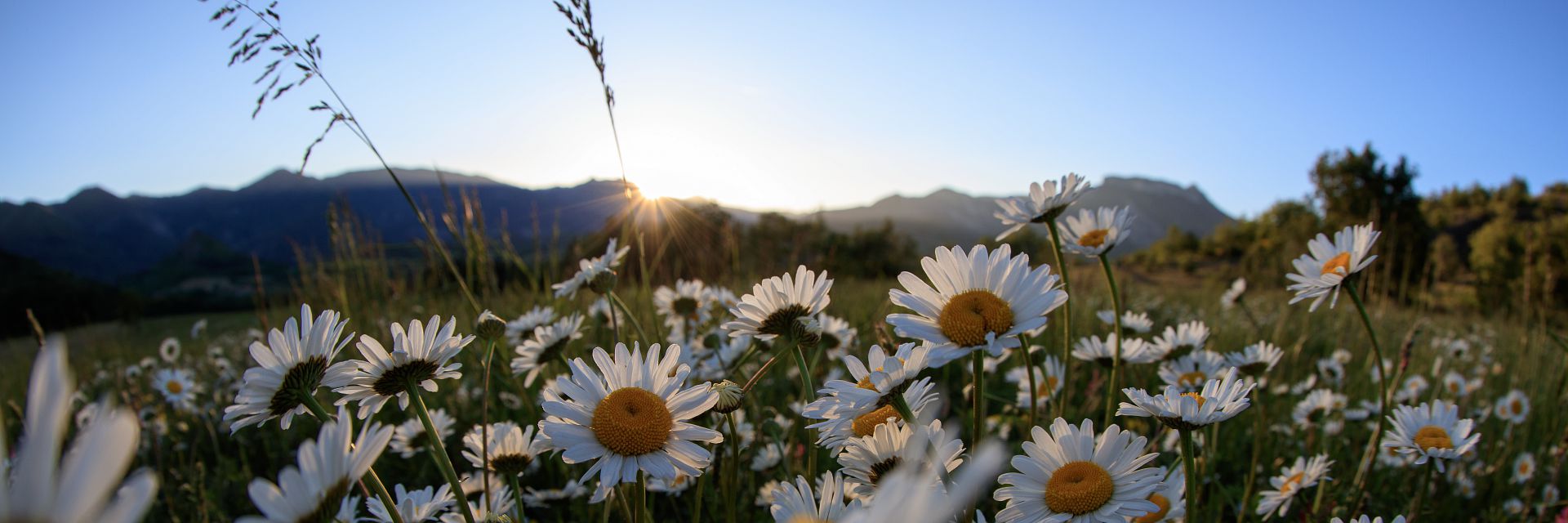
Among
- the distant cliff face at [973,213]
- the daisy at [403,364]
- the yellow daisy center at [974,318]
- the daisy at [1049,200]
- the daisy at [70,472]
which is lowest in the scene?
the distant cliff face at [973,213]

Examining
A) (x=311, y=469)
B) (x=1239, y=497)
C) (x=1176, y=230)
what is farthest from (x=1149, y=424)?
(x=1176, y=230)

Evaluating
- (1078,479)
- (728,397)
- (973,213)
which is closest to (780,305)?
(728,397)

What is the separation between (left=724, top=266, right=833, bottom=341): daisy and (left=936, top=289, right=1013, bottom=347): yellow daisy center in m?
0.25

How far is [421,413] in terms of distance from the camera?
1.07 m

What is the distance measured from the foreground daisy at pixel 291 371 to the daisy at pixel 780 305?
0.62m

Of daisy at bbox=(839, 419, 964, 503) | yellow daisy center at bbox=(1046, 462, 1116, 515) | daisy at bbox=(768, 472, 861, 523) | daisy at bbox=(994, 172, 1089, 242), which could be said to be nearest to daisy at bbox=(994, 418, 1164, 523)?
yellow daisy center at bbox=(1046, 462, 1116, 515)

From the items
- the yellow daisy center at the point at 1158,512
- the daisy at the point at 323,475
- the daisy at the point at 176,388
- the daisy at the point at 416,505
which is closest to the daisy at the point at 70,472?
the daisy at the point at 323,475

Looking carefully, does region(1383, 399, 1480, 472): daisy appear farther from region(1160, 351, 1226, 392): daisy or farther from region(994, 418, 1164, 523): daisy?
region(994, 418, 1164, 523): daisy

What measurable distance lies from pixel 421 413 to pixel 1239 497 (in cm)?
251

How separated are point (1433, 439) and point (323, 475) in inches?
83.4

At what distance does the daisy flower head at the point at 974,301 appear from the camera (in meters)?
1.05

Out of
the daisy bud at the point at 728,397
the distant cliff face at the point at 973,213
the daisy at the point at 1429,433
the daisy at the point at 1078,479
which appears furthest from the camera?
the distant cliff face at the point at 973,213

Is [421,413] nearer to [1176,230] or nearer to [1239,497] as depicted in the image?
[1239,497]

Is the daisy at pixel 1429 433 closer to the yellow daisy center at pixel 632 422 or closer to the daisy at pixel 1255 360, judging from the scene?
the daisy at pixel 1255 360
